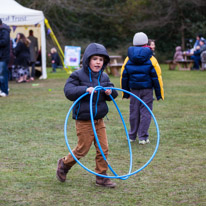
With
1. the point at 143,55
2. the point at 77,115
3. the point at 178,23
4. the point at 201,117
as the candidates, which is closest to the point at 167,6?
the point at 178,23

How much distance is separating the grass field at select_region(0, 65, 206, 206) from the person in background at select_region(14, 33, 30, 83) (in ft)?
24.5

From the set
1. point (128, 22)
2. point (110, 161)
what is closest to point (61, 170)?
point (110, 161)

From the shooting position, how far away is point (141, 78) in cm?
708

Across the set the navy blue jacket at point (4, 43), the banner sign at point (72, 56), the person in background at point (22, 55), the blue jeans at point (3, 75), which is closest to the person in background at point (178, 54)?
the banner sign at point (72, 56)

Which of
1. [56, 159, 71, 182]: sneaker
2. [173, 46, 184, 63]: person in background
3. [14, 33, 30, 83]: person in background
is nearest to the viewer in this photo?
[56, 159, 71, 182]: sneaker

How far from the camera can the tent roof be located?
18.2m

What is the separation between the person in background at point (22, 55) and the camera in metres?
17.9

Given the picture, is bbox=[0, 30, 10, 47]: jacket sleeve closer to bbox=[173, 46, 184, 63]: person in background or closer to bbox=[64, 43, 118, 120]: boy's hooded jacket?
bbox=[64, 43, 118, 120]: boy's hooded jacket

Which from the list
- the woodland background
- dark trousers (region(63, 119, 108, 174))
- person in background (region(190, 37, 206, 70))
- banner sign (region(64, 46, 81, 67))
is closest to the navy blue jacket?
dark trousers (region(63, 119, 108, 174))

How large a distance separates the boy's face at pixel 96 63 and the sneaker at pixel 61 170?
1097mm

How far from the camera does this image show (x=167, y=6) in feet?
129

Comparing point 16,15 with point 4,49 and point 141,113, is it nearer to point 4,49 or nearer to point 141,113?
point 4,49

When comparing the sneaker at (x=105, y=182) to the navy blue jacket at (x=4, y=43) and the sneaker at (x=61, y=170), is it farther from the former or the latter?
the navy blue jacket at (x=4, y=43)

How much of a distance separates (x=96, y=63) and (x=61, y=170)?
49.5 inches
